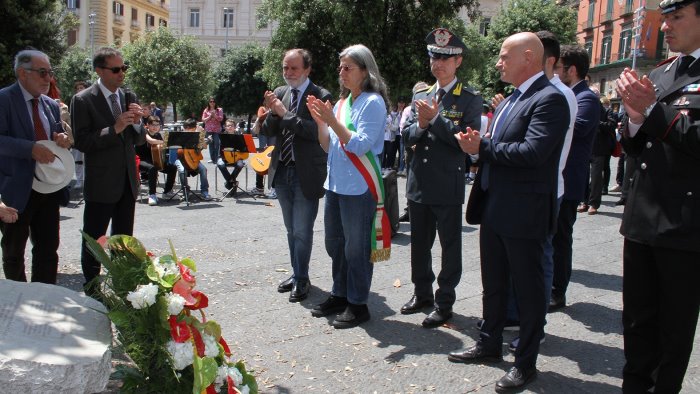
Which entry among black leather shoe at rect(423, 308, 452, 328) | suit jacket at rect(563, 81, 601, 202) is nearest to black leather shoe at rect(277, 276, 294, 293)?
black leather shoe at rect(423, 308, 452, 328)

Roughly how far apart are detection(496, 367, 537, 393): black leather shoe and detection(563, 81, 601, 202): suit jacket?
1.91 meters

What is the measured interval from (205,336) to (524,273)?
1913mm

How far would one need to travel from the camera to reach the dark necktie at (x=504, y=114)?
3.66m

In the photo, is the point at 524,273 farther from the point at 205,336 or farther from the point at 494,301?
the point at 205,336

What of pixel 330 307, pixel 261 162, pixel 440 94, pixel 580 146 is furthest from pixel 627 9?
pixel 330 307

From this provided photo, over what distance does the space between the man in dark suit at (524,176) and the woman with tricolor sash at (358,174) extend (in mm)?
1016

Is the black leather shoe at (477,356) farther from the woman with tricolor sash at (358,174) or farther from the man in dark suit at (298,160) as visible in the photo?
the man in dark suit at (298,160)

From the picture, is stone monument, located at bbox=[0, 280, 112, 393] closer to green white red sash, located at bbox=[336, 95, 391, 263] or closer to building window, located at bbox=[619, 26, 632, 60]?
green white red sash, located at bbox=[336, 95, 391, 263]

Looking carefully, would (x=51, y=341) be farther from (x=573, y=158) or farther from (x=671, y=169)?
(x=573, y=158)

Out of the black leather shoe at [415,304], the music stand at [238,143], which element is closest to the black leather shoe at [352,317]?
the black leather shoe at [415,304]

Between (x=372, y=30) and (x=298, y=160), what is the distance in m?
12.9

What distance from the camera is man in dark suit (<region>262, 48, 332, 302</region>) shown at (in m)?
5.04

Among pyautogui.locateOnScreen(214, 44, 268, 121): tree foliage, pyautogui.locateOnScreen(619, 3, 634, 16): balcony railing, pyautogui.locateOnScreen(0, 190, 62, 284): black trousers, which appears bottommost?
pyautogui.locateOnScreen(0, 190, 62, 284): black trousers

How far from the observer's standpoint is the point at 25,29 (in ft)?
35.8
